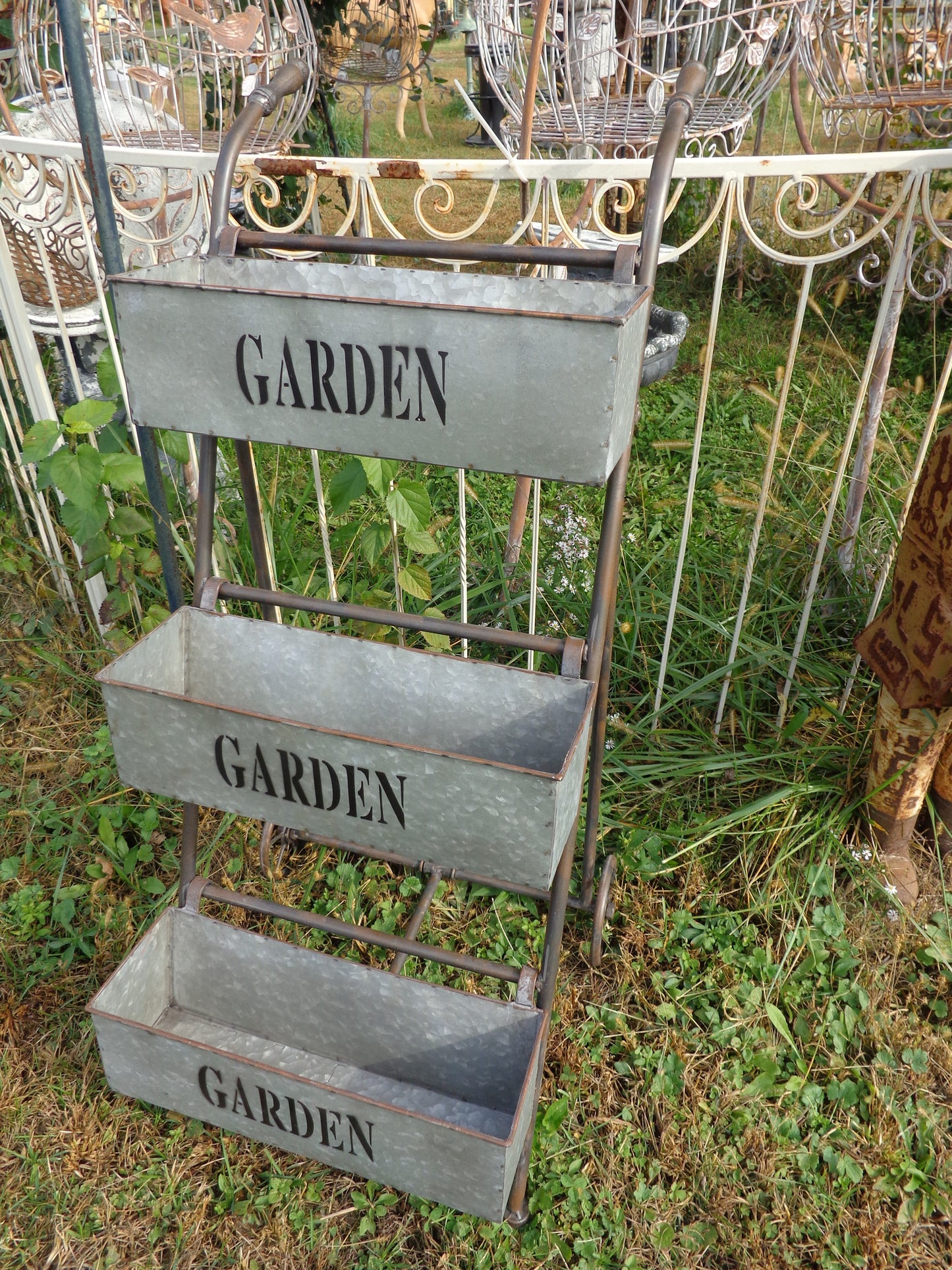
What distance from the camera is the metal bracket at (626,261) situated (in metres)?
1.23

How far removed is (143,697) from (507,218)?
239 inches

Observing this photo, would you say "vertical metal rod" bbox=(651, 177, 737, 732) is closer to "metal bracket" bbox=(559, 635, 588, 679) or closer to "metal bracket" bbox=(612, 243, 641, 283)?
"metal bracket" bbox=(612, 243, 641, 283)

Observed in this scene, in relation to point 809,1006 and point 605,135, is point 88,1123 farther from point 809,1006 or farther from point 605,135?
point 605,135

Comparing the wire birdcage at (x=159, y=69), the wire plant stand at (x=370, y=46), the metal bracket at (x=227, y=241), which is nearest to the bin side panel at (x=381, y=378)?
the metal bracket at (x=227, y=241)

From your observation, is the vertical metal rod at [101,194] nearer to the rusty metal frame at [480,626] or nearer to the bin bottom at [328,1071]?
the rusty metal frame at [480,626]

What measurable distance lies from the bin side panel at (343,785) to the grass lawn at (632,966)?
28.0 inches

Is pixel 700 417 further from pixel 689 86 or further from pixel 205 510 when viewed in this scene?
pixel 205 510

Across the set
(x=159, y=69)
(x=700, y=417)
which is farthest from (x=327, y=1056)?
(x=159, y=69)

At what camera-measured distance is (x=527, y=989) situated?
144 cm

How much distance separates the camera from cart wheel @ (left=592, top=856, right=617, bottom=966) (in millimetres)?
1817

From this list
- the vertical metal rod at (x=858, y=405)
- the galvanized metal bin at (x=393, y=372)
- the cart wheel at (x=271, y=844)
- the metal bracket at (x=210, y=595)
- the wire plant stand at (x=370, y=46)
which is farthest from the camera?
the wire plant stand at (x=370, y=46)

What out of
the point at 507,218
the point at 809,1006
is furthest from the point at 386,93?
the point at 809,1006

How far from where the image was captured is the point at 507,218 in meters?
6.47

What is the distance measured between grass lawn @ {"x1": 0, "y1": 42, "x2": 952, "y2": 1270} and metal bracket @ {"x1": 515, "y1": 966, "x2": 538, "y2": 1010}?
338mm
